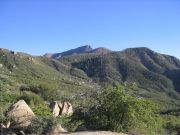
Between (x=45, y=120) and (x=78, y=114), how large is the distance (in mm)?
2541

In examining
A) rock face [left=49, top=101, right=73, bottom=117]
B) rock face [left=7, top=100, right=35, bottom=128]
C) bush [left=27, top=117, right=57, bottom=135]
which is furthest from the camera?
rock face [left=49, top=101, right=73, bottom=117]

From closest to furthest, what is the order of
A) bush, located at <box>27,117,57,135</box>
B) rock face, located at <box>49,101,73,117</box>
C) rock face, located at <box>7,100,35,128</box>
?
bush, located at <box>27,117,57,135</box>
rock face, located at <box>7,100,35,128</box>
rock face, located at <box>49,101,73,117</box>

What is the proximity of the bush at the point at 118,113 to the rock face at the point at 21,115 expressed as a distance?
2.66 metres

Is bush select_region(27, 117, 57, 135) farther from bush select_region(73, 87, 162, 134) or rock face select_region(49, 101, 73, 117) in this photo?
rock face select_region(49, 101, 73, 117)

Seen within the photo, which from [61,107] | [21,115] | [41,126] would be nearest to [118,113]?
[41,126]

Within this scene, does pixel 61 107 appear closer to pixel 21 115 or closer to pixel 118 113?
pixel 21 115

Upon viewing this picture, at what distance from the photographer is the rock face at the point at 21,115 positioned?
21.2 meters

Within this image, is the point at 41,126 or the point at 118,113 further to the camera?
the point at 118,113

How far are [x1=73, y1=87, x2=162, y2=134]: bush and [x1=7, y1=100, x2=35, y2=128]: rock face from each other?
8.74 ft

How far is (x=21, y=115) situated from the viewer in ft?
74.2

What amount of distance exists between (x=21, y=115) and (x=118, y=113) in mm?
5614

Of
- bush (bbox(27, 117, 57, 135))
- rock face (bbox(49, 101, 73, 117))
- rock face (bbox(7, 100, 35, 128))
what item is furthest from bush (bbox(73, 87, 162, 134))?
rock face (bbox(49, 101, 73, 117))

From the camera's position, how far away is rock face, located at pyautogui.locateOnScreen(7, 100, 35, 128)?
21.2 m

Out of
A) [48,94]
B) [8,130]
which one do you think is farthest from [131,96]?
[48,94]
